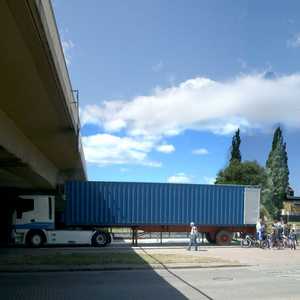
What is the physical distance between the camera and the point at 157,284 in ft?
52.4

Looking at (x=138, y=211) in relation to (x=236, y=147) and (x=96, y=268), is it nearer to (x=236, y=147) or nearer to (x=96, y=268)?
(x=96, y=268)

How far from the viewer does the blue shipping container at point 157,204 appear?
35250mm

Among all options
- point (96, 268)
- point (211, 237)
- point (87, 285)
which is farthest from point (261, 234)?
point (87, 285)

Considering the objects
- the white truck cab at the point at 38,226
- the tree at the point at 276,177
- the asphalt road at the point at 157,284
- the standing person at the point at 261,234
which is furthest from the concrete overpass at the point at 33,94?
the tree at the point at 276,177

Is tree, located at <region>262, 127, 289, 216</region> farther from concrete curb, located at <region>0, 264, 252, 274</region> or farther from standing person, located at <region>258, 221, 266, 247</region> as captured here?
concrete curb, located at <region>0, 264, 252, 274</region>

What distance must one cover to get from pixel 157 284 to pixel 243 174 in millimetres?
74218

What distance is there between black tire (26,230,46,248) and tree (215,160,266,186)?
57.3 metres

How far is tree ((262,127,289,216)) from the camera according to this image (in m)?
89.6

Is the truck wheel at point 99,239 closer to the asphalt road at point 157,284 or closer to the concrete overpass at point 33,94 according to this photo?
the concrete overpass at point 33,94

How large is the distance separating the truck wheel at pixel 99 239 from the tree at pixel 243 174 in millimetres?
54893

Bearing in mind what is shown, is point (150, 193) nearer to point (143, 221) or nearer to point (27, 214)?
point (143, 221)

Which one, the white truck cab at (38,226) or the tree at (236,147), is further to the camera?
the tree at (236,147)

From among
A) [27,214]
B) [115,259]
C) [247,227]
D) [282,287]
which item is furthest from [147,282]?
[247,227]

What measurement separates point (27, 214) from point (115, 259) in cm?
1104
